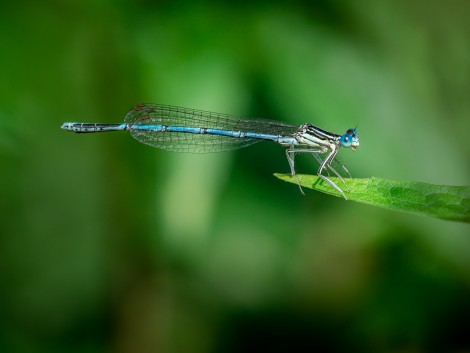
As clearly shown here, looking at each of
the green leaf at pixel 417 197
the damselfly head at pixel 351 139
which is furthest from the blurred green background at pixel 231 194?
the green leaf at pixel 417 197

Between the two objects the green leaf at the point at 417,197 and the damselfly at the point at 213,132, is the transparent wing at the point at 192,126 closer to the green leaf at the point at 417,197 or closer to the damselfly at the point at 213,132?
the damselfly at the point at 213,132

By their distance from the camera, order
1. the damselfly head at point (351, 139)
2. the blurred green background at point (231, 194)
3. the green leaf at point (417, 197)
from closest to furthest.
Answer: the green leaf at point (417, 197) → the blurred green background at point (231, 194) → the damselfly head at point (351, 139)

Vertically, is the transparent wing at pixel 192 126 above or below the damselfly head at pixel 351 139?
above

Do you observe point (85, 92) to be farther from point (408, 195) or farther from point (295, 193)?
point (408, 195)

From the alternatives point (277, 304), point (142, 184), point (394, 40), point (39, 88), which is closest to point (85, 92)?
point (39, 88)

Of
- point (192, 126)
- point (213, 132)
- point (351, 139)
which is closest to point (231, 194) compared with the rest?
point (213, 132)

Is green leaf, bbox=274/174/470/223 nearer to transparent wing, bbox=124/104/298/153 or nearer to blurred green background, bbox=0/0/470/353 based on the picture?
blurred green background, bbox=0/0/470/353

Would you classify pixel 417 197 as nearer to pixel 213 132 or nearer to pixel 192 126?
pixel 213 132
